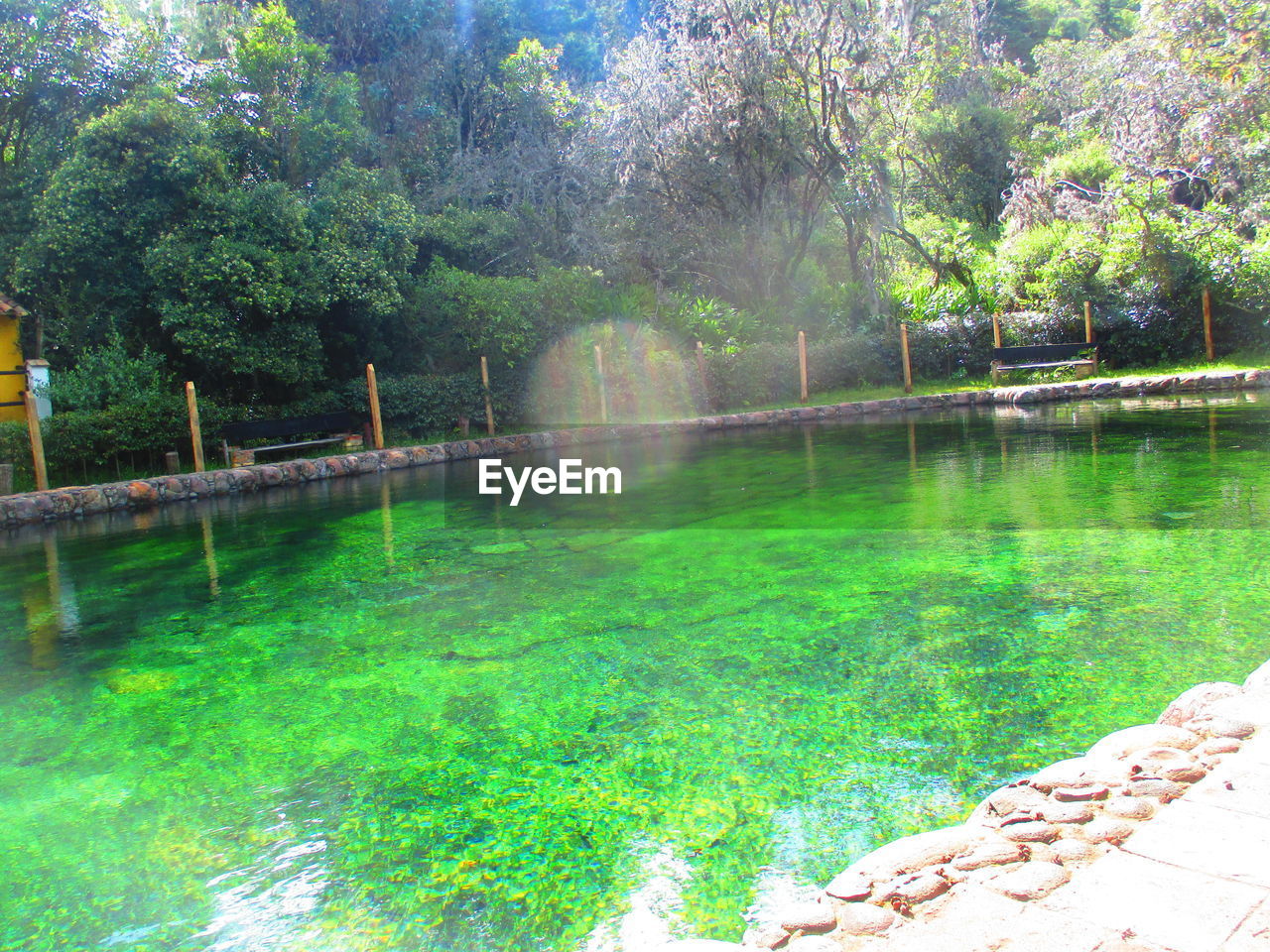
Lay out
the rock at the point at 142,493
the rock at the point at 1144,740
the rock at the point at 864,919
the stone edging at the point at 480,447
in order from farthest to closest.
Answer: the rock at the point at 142,493, the stone edging at the point at 480,447, the rock at the point at 1144,740, the rock at the point at 864,919

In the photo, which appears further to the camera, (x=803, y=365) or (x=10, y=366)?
(x=803, y=365)

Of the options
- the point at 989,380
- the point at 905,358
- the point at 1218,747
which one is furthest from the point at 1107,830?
the point at 989,380

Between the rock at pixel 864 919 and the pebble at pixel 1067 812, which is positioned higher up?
the pebble at pixel 1067 812

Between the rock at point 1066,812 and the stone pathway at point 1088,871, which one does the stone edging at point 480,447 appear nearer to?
the stone pathway at point 1088,871

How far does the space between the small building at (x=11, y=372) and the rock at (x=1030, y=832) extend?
16.9m

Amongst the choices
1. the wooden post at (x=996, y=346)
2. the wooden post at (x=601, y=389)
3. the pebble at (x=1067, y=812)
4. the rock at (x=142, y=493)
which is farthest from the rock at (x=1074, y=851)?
the wooden post at (x=996, y=346)

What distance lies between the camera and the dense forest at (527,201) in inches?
577

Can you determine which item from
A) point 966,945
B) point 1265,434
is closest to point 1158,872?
point 966,945

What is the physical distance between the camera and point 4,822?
3334 mm

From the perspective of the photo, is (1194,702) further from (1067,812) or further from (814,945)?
(814,945)

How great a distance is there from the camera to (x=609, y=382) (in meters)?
17.1

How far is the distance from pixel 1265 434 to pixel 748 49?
13.1m

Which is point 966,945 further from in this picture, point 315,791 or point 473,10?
point 473,10

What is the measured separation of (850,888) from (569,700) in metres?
2.10
